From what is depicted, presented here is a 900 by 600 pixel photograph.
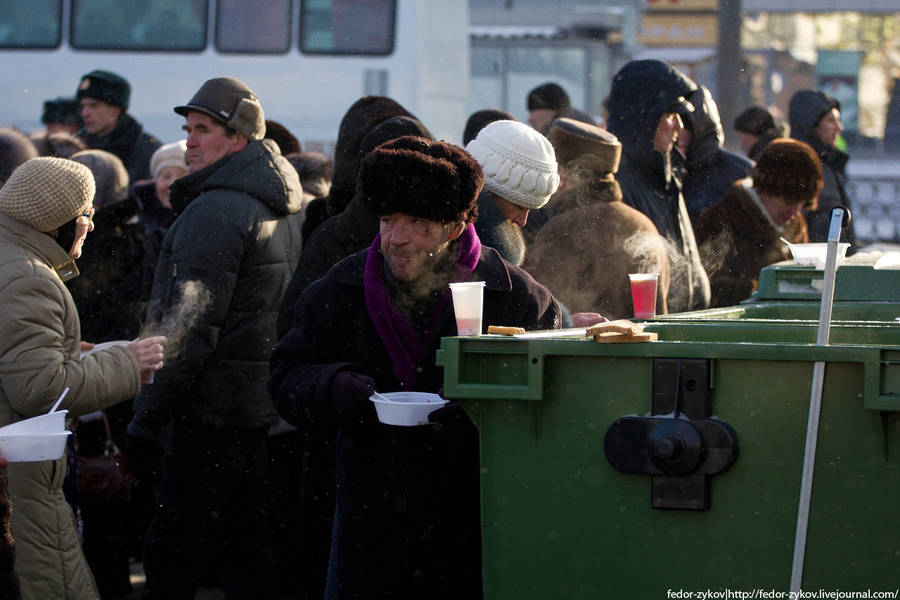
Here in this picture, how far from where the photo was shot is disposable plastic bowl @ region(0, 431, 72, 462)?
364cm

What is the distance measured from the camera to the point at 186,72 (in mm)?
13250

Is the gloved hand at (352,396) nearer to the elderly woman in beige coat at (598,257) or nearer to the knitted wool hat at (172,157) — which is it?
the elderly woman in beige coat at (598,257)

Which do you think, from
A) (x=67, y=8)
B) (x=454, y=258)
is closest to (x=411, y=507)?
(x=454, y=258)

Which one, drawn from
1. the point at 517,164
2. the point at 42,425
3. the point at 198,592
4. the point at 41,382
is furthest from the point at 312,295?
the point at 198,592

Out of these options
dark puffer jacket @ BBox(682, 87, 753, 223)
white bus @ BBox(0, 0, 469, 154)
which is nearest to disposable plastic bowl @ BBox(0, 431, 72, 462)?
dark puffer jacket @ BBox(682, 87, 753, 223)

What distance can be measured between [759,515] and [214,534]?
313 cm

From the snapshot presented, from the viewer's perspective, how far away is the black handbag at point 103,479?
5711mm

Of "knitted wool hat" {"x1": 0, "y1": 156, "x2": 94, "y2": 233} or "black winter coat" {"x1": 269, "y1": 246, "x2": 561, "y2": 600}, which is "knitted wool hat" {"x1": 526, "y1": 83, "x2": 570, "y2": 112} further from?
"black winter coat" {"x1": 269, "y1": 246, "x2": 561, "y2": 600}

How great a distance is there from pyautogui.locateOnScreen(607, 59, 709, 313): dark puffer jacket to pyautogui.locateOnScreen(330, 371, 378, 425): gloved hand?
8.90 ft

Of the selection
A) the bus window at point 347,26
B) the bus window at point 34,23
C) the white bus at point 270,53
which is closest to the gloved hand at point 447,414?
the white bus at point 270,53

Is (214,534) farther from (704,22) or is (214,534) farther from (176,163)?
(704,22)

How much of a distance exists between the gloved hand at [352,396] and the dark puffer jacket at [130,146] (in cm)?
648

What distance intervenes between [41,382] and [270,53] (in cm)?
958

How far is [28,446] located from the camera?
3.65 m
